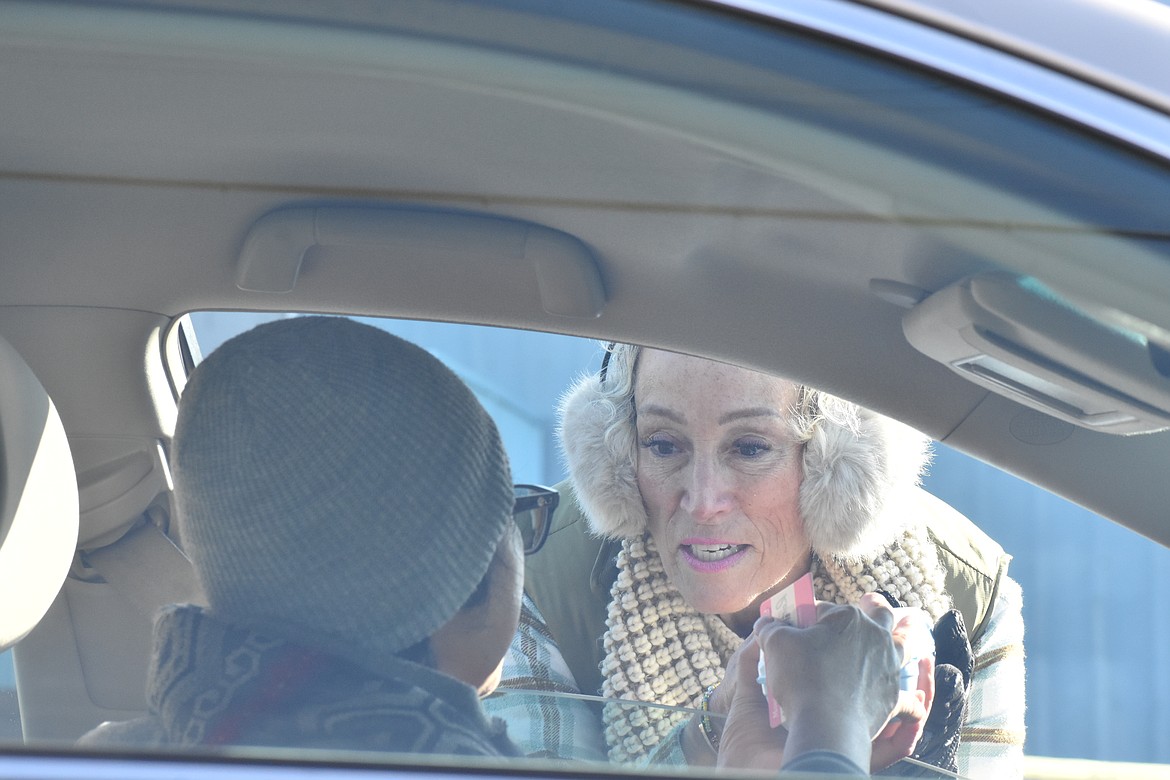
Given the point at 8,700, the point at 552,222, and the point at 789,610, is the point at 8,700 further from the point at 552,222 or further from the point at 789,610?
the point at 789,610

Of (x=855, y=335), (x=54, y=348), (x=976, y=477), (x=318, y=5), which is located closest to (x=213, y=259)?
Result: (x=54, y=348)

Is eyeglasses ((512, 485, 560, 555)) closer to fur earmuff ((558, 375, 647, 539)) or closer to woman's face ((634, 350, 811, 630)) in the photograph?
fur earmuff ((558, 375, 647, 539))

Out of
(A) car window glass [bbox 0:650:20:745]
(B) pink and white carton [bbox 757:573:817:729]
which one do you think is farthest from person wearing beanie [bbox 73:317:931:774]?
(A) car window glass [bbox 0:650:20:745]

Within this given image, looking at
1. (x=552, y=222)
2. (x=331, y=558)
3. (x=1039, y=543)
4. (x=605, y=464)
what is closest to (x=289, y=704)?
(x=331, y=558)

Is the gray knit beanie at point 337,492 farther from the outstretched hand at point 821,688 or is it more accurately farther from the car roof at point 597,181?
the outstretched hand at point 821,688

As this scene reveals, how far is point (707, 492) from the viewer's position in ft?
6.12

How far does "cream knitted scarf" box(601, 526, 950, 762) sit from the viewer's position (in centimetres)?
A: 166

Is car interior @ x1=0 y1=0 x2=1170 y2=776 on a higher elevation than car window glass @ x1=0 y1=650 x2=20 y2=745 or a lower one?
higher

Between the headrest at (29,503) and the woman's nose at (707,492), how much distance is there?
2.82 feet

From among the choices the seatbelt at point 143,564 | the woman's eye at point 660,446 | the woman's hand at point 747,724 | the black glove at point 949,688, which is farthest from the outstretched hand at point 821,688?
the seatbelt at point 143,564

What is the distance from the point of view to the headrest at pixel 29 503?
129 centimetres

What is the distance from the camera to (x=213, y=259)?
5.02 ft

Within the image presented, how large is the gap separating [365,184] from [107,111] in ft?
0.88

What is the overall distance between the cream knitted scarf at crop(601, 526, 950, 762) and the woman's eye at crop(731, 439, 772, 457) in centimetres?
18
